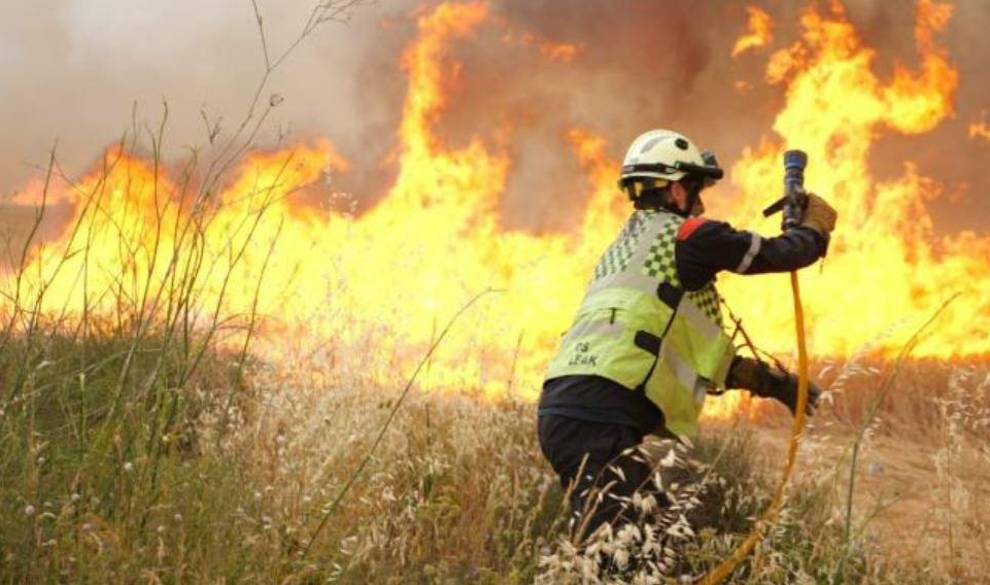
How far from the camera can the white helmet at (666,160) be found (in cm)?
489

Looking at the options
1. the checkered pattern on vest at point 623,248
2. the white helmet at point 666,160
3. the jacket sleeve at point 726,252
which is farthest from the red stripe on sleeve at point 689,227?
the white helmet at point 666,160

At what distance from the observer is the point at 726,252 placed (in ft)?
14.8

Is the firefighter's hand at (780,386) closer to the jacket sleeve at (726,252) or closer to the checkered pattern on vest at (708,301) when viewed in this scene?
the checkered pattern on vest at (708,301)

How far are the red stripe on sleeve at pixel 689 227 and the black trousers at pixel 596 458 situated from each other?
76 cm

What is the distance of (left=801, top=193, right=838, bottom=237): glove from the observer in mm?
4790

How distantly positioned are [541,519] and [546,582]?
1744 millimetres

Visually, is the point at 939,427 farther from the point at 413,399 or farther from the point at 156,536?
the point at 156,536

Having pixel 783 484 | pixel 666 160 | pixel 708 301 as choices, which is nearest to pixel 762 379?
pixel 708 301

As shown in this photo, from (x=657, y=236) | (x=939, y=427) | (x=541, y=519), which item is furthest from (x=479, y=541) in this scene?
(x=939, y=427)

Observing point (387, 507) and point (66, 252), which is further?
point (387, 507)

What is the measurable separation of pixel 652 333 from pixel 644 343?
52 millimetres

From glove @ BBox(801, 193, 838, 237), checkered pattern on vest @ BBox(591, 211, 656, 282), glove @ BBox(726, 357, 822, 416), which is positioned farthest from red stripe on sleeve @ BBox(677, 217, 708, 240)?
glove @ BBox(726, 357, 822, 416)

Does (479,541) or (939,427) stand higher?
(939,427)

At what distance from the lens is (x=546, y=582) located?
3770 mm
